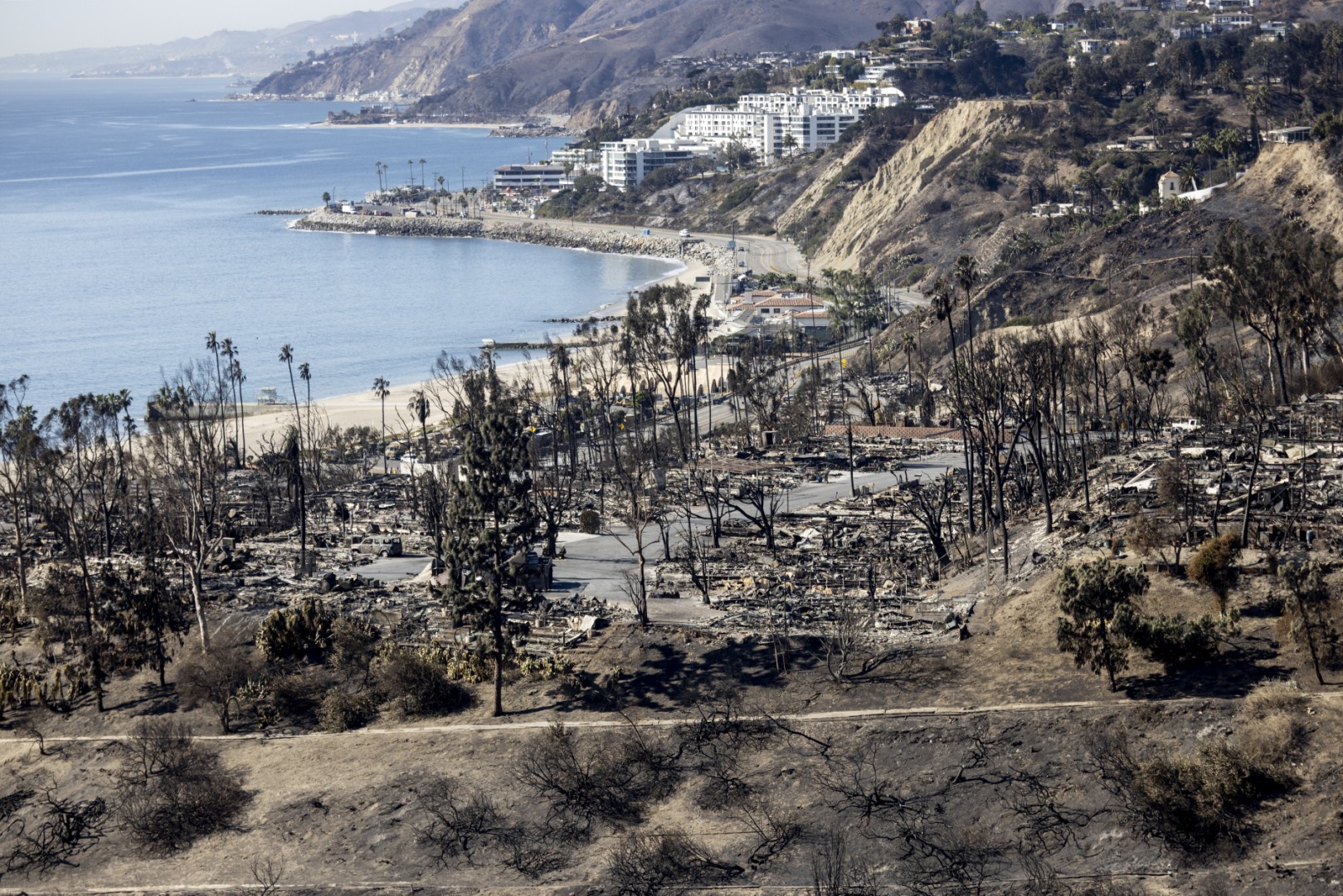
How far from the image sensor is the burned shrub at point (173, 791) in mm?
31969

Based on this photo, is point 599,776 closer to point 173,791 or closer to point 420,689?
point 420,689

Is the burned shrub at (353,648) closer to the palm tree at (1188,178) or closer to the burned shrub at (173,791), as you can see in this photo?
the burned shrub at (173,791)

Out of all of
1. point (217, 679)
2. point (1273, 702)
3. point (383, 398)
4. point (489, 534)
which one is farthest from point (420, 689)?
point (383, 398)

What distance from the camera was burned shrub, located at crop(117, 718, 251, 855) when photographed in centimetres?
3197

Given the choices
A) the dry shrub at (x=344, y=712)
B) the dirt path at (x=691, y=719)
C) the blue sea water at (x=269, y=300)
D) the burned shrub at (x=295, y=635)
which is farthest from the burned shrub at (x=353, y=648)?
the blue sea water at (x=269, y=300)

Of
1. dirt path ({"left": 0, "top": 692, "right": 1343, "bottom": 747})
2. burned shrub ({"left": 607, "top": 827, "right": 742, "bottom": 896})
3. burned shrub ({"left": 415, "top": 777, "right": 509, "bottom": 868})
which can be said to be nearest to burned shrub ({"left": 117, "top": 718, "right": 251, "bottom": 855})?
dirt path ({"left": 0, "top": 692, "right": 1343, "bottom": 747})

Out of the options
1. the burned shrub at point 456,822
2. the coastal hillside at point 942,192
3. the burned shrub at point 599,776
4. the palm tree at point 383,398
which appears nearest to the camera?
the burned shrub at point 456,822

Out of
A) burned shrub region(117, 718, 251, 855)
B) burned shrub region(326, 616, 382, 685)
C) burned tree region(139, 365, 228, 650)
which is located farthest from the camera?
burned tree region(139, 365, 228, 650)

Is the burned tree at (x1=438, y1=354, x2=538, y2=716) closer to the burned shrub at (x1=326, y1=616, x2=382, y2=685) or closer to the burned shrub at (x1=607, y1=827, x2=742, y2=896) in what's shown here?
the burned shrub at (x1=326, y1=616, x2=382, y2=685)

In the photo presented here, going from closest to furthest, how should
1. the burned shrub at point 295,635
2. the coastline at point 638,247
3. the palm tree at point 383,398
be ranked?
the burned shrub at point 295,635, the palm tree at point 383,398, the coastline at point 638,247

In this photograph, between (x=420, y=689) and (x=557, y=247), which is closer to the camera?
(x=420, y=689)

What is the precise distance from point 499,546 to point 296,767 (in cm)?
732

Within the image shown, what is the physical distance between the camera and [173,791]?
3278cm

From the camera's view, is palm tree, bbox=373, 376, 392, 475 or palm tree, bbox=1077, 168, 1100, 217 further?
palm tree, bbox=1077, 168, 1100, 217
